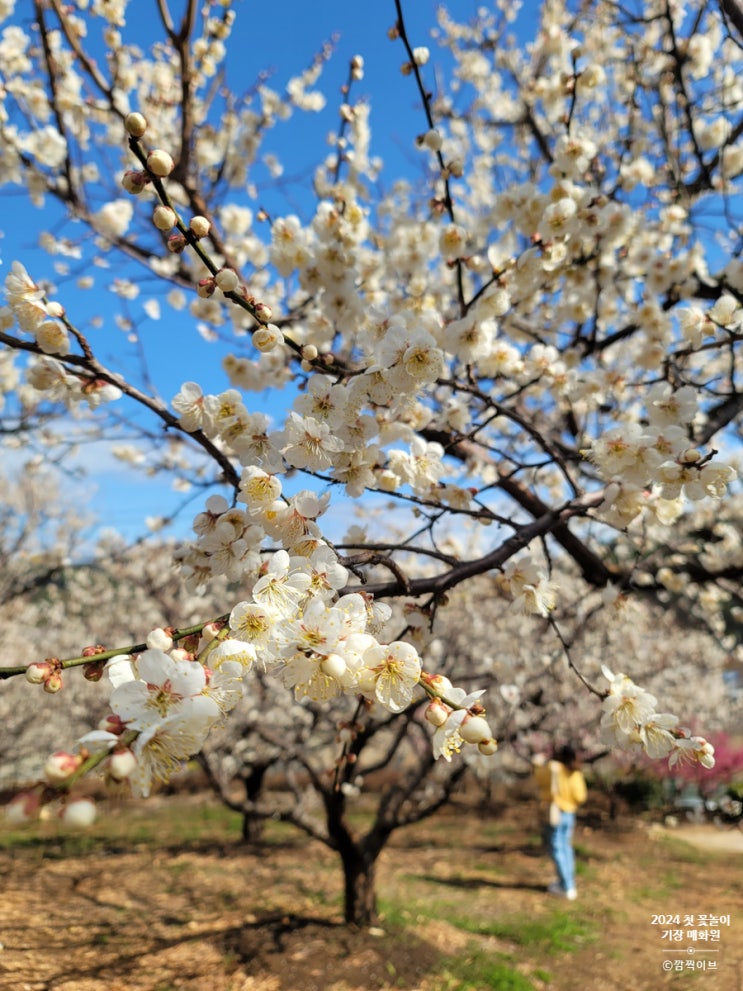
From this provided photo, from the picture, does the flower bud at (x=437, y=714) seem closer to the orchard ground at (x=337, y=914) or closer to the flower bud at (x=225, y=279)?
the flower bud at (x=225, y=279)

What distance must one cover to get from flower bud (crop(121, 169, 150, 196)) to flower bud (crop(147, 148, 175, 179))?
0.04 m

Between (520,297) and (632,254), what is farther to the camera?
(632,254)

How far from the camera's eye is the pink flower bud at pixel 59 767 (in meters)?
0.66

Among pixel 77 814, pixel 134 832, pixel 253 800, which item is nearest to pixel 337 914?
pixel 253 800

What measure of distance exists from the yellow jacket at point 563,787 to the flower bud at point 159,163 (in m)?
6.01

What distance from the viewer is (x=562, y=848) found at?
17.5 ft

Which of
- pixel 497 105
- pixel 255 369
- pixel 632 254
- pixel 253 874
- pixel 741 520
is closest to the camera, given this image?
pixel 255 369

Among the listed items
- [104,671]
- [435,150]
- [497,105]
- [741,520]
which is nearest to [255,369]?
[435,150]

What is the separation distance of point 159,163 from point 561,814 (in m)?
6.09

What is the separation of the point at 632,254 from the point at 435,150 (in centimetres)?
188

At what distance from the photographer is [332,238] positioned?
225 centimetres

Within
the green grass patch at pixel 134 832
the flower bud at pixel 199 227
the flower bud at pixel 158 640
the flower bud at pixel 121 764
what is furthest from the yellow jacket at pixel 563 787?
the flower bud at pixel 199 227

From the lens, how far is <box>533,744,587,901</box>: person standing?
17.5ft

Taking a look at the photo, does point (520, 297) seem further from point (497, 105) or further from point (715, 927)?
point (497, 105)
